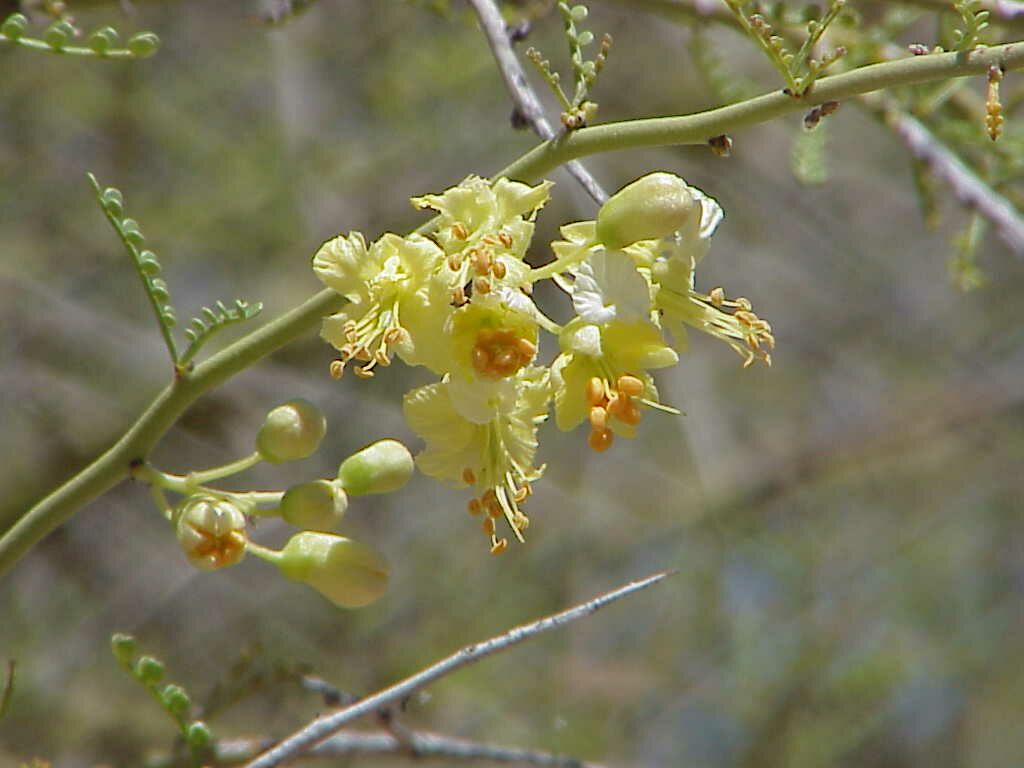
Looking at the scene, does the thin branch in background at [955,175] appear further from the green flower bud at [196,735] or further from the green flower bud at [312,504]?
the green flower bud at [196,735]

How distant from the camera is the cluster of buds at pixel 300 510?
1283mm

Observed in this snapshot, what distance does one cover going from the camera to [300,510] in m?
1.35

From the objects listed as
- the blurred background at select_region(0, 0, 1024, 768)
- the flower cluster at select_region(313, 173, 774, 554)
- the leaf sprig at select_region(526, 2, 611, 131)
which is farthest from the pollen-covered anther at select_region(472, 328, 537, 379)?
the blurred background at select_region(0, 0, 1024, 768)

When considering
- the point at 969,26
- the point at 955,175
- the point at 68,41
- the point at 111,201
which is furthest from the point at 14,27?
the point at 955,175

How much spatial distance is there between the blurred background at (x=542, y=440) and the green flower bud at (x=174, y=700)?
5.72 feet

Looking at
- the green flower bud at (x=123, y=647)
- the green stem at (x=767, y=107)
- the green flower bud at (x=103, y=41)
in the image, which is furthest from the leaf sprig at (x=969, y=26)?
the green flower bud at (x=123, y=647)

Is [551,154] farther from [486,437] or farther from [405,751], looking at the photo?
[405,751]

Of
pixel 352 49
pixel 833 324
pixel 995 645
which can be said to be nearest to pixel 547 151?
pixel 352 49

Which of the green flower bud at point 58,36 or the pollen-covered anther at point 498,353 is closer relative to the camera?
the pollen-covered anther at point 498,353

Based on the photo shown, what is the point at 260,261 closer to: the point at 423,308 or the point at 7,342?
the point at 7,342

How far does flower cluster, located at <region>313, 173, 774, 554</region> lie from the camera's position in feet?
3.85

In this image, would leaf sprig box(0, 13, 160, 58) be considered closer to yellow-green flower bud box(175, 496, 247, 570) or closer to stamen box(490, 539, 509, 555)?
yellow-green flower bud box(175, 496, 247, 570)

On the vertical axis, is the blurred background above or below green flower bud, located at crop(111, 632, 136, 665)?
below

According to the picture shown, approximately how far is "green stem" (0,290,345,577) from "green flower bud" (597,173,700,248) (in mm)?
278
